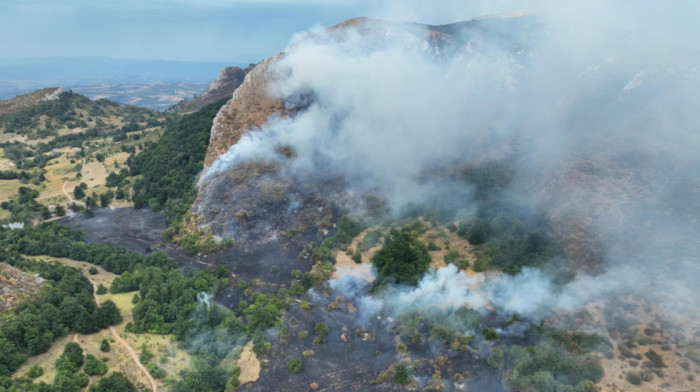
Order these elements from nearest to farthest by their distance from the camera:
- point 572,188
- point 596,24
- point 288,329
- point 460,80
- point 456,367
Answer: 1. point 456,367
2. point 288,329
3. point 572,188
4. point 596,24
5. point 460,80

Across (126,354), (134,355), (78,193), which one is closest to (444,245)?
(134,355)

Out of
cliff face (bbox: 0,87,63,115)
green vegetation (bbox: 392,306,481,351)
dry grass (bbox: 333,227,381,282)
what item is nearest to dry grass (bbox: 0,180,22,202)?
cliff face (bbox: 0,87,63,115)

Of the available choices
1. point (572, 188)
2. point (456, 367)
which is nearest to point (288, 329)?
point (456, 367)

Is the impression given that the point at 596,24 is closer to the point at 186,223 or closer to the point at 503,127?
the point at 503,127

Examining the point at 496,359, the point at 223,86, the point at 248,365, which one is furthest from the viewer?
the point at 223,86

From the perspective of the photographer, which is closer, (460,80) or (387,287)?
(387,287)

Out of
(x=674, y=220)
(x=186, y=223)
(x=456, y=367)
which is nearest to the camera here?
(x=456, y=367)

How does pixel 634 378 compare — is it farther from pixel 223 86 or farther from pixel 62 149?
pixel 223 86
